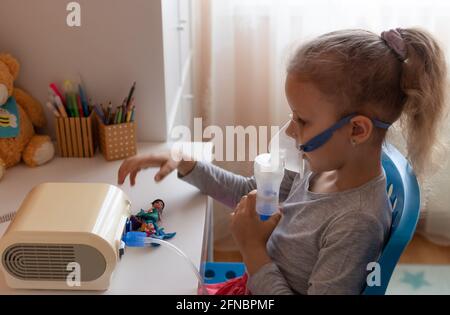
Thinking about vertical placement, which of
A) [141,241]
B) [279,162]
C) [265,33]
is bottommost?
[141,241]

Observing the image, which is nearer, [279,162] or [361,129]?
[361,129]

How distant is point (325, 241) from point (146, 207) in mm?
351

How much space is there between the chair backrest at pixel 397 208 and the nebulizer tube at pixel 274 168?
0.15m

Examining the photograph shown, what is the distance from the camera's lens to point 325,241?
859 mm

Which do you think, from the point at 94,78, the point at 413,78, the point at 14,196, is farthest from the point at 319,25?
the point at 14,196

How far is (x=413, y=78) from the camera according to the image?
85cm

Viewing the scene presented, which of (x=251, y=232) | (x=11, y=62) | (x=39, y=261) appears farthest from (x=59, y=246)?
(x=11, y=62)

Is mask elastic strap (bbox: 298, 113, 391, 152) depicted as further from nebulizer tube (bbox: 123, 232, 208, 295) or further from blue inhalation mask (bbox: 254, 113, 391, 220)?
nebulizer tube (bbox: 123, 232, 208, 295)

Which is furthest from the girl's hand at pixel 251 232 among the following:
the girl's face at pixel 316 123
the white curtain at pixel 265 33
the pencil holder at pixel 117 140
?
the white curtain at pixel 265 33

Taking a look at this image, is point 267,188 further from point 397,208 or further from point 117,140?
point 117,140

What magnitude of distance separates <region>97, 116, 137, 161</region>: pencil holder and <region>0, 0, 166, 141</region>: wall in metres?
0.08

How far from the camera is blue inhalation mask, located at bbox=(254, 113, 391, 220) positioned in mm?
876

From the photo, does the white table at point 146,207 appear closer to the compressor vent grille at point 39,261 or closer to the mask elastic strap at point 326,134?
the compressor vent grille at point 39,261

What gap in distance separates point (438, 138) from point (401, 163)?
0.07 m
